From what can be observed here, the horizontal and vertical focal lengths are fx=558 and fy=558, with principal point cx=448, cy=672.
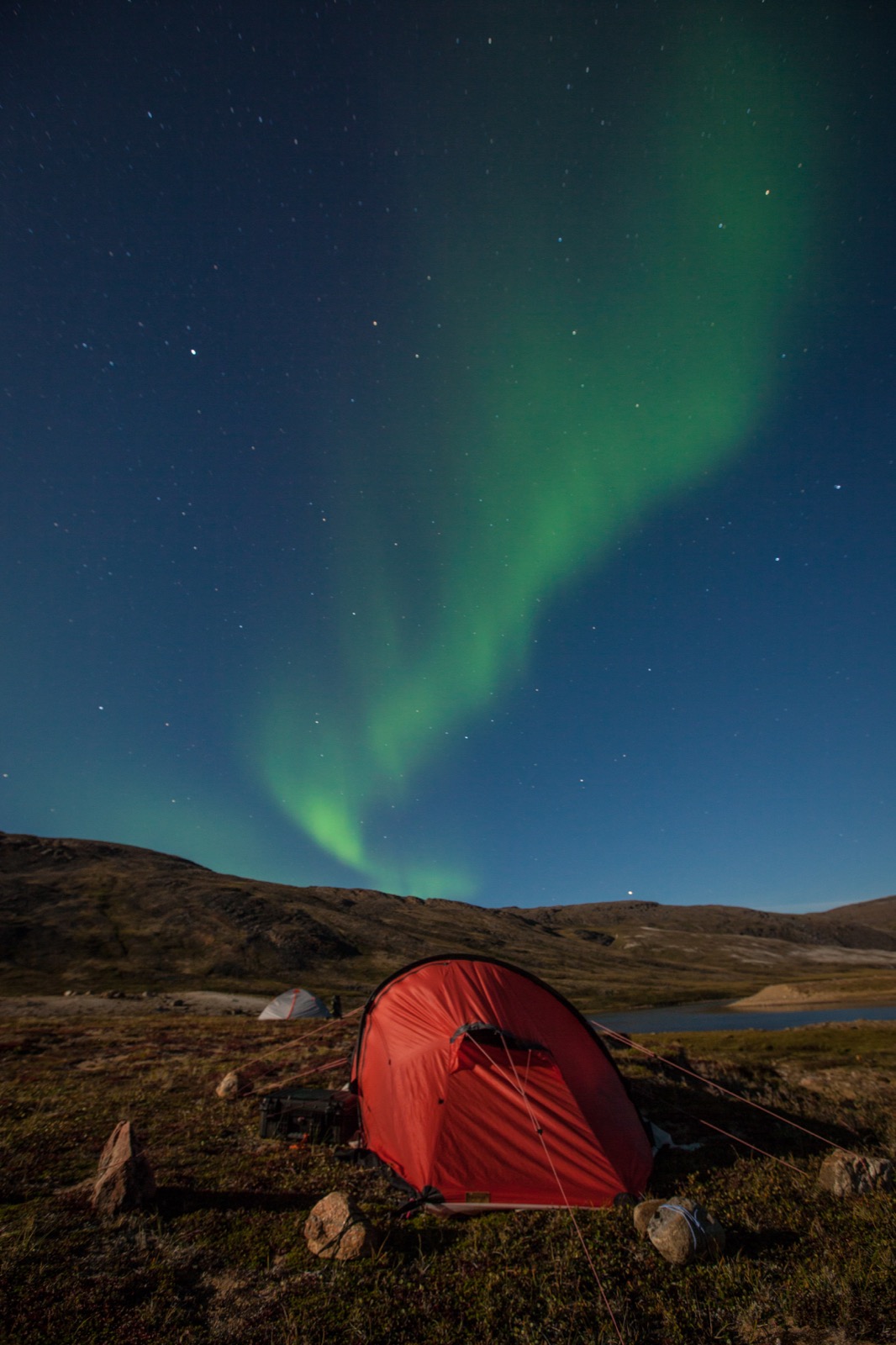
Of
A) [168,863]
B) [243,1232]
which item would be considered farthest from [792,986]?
[168,863]

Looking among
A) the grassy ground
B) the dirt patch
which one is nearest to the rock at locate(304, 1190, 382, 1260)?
the grassy ground

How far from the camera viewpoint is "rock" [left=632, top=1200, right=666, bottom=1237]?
24.0 ft

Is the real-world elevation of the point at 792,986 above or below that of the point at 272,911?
below

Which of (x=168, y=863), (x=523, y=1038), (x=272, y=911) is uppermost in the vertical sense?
(x=168, y=863)

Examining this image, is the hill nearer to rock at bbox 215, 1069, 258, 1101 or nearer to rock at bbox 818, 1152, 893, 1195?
rock at bbox 215, 1069, 258, 1101

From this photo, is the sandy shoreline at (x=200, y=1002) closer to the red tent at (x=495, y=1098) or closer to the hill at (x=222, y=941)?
the hill at (x=222, y=941)

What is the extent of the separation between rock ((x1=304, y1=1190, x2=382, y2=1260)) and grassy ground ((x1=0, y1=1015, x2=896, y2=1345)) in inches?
6.5

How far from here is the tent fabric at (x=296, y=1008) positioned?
1583 inches

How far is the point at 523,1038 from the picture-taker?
10.1 meters

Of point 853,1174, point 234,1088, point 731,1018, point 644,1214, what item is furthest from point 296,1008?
point 731,1018

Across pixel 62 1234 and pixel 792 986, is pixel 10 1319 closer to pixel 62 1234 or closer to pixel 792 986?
pixel 62 1234

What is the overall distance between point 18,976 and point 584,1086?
103 metres

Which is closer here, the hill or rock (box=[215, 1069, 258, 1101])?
rock (box=[215, 1069, 258, 1101])

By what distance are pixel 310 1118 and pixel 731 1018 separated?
7553cm
